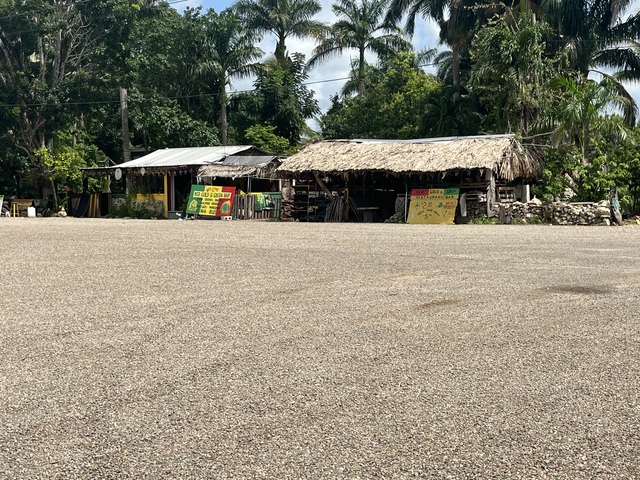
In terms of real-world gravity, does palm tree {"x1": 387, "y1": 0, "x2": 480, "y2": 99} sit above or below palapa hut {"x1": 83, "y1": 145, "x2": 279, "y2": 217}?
above

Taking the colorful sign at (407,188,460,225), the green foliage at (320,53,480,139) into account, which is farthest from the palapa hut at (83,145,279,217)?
the green foliage at (320,53,480,139)

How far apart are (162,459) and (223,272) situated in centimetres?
702

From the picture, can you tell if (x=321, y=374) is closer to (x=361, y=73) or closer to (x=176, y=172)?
(x=176, y=172)

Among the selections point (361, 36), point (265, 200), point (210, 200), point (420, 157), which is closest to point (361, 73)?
point (361, 36)

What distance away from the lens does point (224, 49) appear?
44.8m

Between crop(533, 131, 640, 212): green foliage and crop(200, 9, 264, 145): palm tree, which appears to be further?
crop(200, 9, 264, 145): palm tree

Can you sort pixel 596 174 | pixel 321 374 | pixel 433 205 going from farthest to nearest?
pixel 433 205
pixel 596 174
pixel 321 374

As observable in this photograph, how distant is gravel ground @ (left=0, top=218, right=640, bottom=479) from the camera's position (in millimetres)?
3682

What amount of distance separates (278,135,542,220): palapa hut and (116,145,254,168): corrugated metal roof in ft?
16.7

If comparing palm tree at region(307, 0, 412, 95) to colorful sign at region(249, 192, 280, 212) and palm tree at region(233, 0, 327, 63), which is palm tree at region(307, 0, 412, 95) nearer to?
palm tree at region(233, 0, 327, 63)

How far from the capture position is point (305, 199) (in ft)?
105

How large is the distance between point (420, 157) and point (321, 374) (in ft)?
77.9

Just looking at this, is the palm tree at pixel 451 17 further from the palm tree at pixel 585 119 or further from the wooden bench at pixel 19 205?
the wooden bench at pixel 19 205

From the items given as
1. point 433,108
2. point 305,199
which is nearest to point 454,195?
point 305,199
